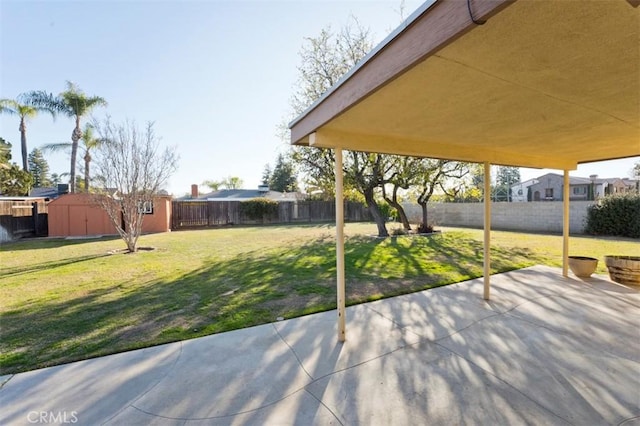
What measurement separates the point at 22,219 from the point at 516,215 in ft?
75.7

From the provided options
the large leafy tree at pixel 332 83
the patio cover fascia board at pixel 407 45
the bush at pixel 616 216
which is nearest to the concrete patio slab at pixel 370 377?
the patio cover fascia board at pixel 407 45

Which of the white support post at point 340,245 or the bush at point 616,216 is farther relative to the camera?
the bush at point 616,216

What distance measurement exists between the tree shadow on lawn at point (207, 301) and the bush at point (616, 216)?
648 cm

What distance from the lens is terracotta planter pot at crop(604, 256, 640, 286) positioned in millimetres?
4574

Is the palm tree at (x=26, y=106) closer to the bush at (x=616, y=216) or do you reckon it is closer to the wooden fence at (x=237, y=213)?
the wooden fence at (x=237, y=213)

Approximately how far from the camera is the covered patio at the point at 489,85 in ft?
4.07

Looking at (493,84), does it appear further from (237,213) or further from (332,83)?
(237,213)

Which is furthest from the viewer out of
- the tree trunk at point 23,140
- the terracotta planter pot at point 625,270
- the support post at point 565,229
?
the tree trunk at point 23,140

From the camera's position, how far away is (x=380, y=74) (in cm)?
175

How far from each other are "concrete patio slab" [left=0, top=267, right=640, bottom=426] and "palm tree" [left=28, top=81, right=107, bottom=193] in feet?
66.4

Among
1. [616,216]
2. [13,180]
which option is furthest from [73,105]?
[616,216]

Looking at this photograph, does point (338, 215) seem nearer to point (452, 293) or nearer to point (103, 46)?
point (452, 293)

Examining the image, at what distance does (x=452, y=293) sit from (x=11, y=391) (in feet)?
16.7

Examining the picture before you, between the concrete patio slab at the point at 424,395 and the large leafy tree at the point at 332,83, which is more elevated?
the large leafy tree at the point at 332,83
